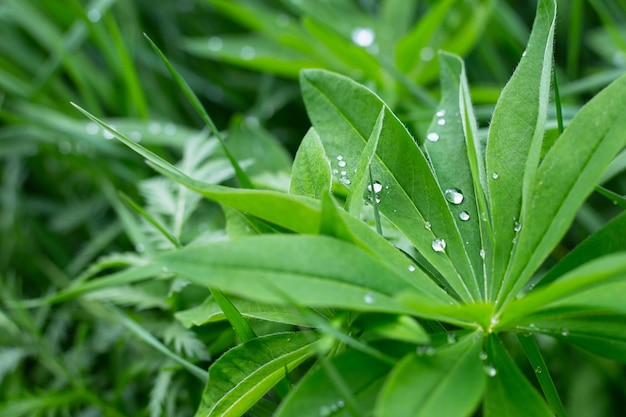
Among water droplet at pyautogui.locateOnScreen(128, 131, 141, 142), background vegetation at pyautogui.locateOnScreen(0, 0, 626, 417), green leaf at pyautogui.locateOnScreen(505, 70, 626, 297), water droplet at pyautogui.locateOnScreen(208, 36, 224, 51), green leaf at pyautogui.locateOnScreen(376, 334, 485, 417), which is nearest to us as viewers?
green leaf at pyautogui.locateOnScreen(376, 334, 485, 417)

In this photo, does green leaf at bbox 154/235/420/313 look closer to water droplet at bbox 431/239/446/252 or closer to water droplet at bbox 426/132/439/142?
water droplet at bbox 431/239/446/252

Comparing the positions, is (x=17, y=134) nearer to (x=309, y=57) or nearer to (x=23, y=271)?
(x=23, y=271)

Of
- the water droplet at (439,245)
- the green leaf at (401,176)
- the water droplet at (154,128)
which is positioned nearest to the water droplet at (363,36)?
the water droplet at (154,128)

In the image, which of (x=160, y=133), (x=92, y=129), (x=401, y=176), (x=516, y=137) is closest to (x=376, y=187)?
(x=401, y=176)

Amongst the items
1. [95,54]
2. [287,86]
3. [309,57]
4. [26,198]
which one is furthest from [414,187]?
Answer: [95,54]

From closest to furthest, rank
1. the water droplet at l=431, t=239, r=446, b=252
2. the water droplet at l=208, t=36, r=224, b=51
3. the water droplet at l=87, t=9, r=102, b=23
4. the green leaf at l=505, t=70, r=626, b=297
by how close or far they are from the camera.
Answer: the green leaf at l=505, t=70, r=626, b=297 → the water droplet at l=431, t=239, r=446, b=252 → the water droplet at l=87, t=9, r=102, b=23 → the water droplet at l=208, t=36, r=224, b=51

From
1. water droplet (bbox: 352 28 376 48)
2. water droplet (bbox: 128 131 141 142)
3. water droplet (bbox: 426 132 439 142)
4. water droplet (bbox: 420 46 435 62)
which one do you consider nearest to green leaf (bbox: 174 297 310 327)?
water droplet (bbox: 426 132 439 142)
